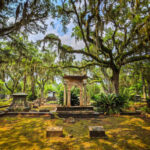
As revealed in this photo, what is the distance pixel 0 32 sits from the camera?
22.6ft

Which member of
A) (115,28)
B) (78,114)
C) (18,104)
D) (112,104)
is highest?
(115,28)

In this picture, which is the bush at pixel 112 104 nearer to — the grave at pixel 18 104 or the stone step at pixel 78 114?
the stone step at pixel 78 114

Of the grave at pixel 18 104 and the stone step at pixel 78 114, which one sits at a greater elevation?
the grave at pixel 18 104

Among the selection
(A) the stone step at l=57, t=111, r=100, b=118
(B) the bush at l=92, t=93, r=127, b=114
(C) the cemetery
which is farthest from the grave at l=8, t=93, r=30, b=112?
(B) the bush at l=92, t=93, r=127, b=114

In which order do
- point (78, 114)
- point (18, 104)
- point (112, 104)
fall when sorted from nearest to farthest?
point (78, 114)
point (112, 104)
point (18, 104)

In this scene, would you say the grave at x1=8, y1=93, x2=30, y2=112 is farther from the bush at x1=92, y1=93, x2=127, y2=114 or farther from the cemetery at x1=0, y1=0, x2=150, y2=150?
the bush at x1=92, y1=93, x2=127, y2=114

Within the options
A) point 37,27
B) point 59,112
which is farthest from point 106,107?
point 37,27

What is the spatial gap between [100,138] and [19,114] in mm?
6983

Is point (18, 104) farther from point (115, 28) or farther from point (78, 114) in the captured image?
point (115, 28)

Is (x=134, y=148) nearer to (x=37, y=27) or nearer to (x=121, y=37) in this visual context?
(x=37, y=27)

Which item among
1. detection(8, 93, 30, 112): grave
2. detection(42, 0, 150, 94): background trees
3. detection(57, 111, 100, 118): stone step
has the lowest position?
detection(57, 111, 100, 118): stone step

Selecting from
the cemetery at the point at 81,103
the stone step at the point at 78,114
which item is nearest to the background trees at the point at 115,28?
the cemetery at the point at 81,103

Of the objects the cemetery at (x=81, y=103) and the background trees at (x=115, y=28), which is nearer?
the cemetery at (x=81, y=103)

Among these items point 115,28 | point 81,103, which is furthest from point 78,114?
point 115,28
